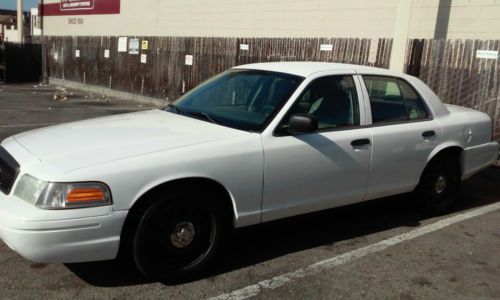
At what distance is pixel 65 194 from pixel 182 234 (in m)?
0.89

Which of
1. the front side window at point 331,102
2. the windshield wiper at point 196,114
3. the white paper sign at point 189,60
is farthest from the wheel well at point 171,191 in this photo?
the white paper sign at point 189,60

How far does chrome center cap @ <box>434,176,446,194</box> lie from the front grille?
4.12 m

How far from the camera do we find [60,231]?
126 inches

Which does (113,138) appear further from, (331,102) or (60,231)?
(331,102)

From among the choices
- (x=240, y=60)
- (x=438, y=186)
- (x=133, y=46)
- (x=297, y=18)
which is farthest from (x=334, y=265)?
(x=133, y=46)

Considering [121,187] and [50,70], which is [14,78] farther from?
[121,187]

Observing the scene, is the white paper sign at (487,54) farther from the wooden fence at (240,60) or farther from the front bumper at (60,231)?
the front bumper at (60,231)

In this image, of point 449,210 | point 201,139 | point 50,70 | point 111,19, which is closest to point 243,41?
point 449,210

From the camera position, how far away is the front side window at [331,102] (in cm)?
441

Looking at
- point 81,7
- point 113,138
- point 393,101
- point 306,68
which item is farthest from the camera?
point 81,7

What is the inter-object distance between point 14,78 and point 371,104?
23225 mm

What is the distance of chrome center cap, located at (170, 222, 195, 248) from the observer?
3.67 metres

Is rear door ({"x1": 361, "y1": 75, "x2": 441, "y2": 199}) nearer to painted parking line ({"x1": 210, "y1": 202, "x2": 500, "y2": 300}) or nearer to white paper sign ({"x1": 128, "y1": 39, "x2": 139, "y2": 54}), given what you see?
painted parking line ({"x1": 210, "y1": 202, "x2": 500, "y2": 300})

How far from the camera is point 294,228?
199 inches
